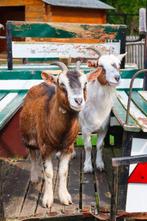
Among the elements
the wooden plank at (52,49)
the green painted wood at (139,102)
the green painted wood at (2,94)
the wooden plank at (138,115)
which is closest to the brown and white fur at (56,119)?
the wooden plank at (138,115)

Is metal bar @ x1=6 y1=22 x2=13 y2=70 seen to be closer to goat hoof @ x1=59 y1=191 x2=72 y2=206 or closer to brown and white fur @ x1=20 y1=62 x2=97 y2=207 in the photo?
brown and white fur @ x1=20 y1=62 x2=97 y2=207

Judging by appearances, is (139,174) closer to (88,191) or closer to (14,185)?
(88,191)

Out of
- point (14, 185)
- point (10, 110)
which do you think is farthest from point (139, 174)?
point (10, 110)

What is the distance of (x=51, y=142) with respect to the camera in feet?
13.6

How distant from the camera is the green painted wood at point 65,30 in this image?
21.0 ft

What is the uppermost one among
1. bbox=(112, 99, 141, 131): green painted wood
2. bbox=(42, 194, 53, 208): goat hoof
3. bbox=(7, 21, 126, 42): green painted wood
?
bbox=(7, 21, 126, 42): green painted wood

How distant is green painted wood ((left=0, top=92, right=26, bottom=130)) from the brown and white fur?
164 mm

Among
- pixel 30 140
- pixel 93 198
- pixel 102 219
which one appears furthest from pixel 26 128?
pixel 102 219

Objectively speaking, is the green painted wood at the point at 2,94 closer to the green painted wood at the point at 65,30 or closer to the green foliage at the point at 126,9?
the green painted wood at the point at 65,30

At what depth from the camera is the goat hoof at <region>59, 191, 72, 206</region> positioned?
165 inches

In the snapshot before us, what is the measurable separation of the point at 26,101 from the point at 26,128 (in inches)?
12.3

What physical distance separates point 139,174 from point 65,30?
3186mm

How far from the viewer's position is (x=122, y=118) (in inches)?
167

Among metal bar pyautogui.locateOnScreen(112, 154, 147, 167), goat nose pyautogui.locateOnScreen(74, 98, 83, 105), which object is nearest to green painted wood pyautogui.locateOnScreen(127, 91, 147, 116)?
goat nose pyautogui.locateOnScreen(74, 98, 83, 105)
